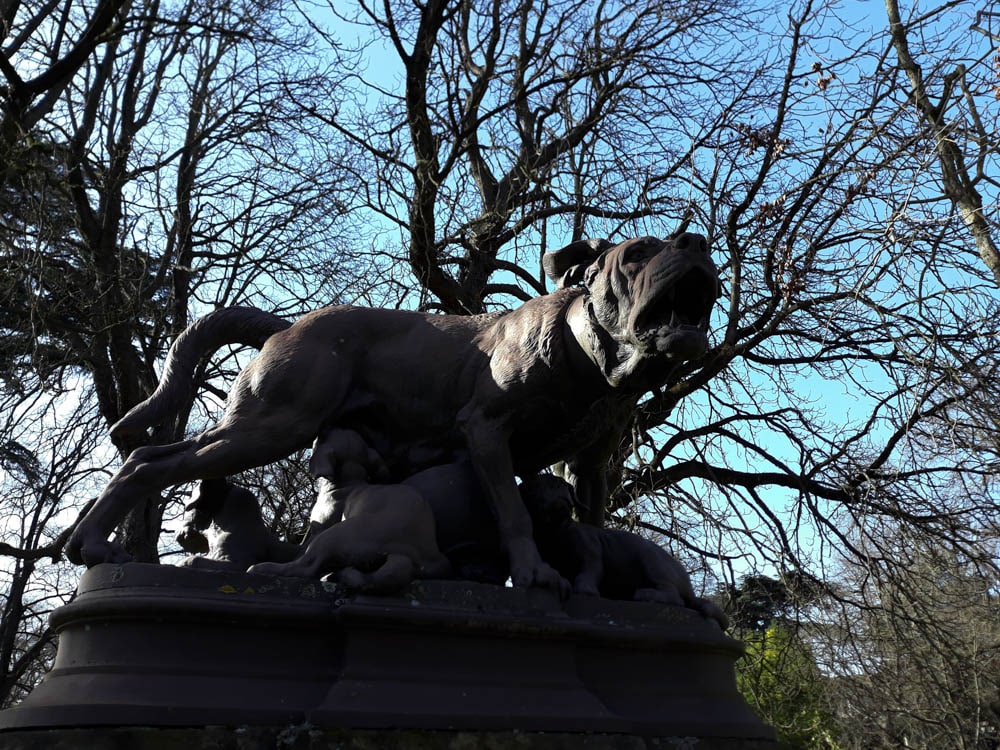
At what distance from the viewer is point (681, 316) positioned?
3.60 metres

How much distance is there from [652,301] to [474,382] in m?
0.83

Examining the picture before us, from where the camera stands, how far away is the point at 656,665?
363 cm

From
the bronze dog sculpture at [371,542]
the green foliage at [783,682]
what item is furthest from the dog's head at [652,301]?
the green foliage at [783,682]

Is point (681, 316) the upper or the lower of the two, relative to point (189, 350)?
lower

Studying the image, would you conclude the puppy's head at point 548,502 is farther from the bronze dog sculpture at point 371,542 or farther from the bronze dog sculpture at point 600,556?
the bronze dog sculpture at point 371,542

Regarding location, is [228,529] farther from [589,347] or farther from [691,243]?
[691,243]

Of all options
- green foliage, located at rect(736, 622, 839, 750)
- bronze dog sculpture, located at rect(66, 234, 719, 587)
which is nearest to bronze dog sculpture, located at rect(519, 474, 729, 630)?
bronze dog sculpture, located at rect(66, 234, 719, 587)

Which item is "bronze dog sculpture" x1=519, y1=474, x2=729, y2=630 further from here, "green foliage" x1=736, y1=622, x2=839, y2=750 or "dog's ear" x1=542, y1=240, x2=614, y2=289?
"green foliage" x1=736, y1=622, x2=839, y2=750

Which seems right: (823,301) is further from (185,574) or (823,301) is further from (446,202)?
(185,574)

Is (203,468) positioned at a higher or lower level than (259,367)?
lower

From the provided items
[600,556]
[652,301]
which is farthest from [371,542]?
[652,301]

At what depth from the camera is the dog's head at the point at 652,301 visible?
11.5 feet

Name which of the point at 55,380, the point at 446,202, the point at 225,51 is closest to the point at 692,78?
the point at 446,202

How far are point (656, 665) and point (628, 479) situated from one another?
6817 millimetres
